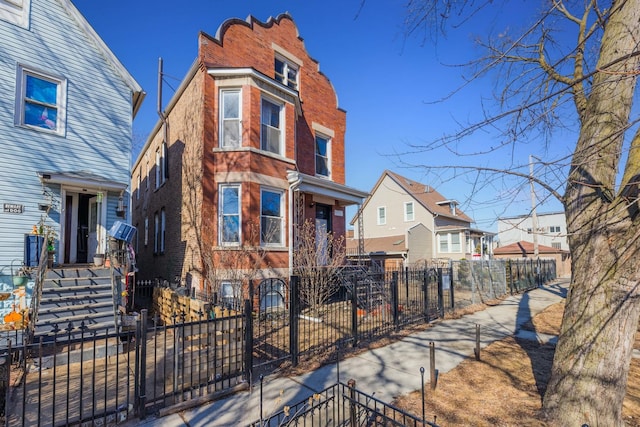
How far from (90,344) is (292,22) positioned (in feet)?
50.3

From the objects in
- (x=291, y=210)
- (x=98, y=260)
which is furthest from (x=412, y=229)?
(x=98, y=260)

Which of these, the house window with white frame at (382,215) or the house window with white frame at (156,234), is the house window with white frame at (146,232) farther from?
the house window with white frame at (382,215)

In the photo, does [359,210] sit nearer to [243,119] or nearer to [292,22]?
[243,119]

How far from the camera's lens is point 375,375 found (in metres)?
5.68

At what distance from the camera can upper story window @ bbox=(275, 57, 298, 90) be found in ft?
48.6

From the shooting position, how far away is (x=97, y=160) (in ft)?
35.1

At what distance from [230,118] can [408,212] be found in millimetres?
21537

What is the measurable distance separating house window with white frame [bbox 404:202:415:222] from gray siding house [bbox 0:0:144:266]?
77.4 ft

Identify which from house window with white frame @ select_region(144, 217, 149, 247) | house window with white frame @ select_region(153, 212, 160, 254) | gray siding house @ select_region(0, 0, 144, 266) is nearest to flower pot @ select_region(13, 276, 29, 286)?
gray siding house @ select_region(0, 0, 144, 266)

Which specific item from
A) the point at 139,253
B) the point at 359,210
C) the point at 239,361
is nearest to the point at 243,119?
the point at 359,210

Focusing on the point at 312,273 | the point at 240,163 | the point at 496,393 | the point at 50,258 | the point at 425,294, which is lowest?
the point at 496,393

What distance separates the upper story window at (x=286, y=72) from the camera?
14805 millimetres

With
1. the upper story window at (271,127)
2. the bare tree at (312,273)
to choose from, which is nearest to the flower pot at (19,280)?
the bare tree at (312,273)

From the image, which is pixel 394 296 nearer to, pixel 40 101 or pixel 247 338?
pixel 247 338
